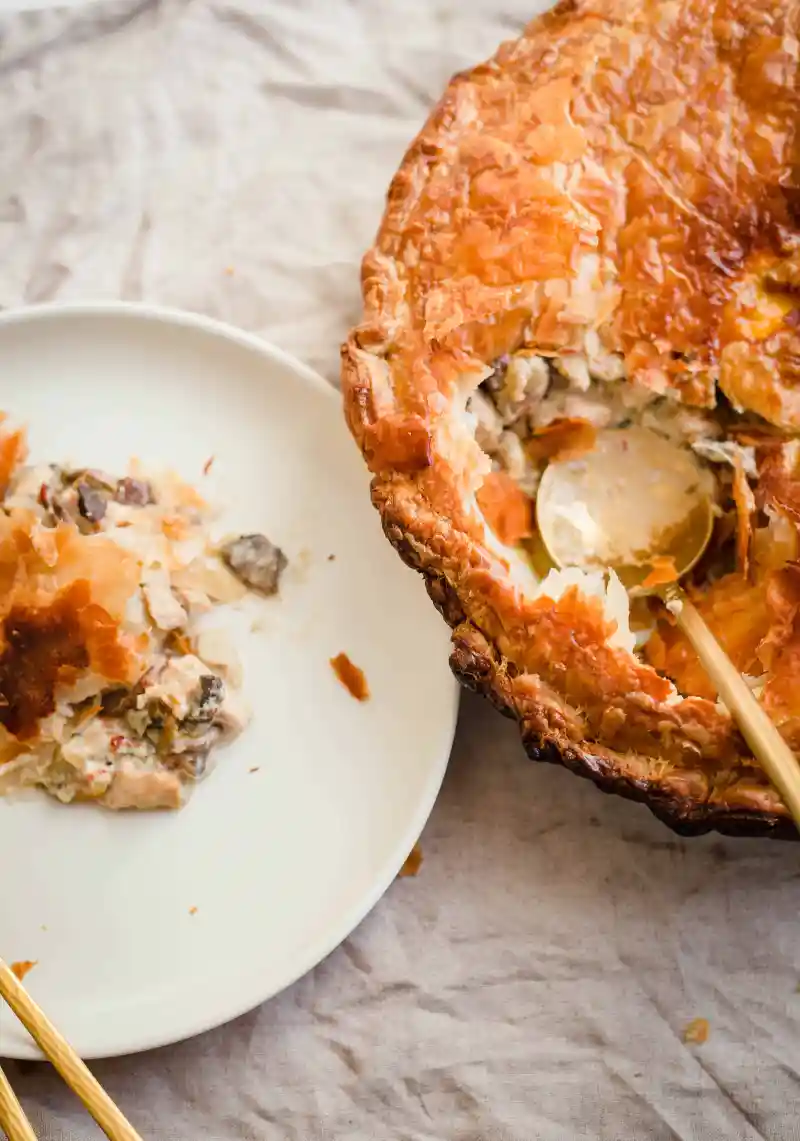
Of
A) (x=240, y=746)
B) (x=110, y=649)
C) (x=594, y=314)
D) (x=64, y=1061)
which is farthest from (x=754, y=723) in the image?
(x=64, y=1061)

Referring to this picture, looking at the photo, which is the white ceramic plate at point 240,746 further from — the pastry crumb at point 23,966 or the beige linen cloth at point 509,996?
the beige linen cloth at point 509,996

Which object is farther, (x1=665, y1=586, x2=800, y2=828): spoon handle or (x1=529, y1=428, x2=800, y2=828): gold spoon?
(x1=529, y1=428, x2=800, y2=828): gold spoon

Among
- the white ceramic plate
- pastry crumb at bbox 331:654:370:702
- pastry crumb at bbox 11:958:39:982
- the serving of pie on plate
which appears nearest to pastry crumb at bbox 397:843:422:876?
the white ceramic plate

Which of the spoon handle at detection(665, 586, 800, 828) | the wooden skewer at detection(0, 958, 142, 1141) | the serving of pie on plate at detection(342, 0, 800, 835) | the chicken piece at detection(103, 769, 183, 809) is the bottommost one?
the wooden skewer at detection(0, 958, 142, 1141)

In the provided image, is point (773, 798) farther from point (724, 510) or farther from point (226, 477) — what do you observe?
point (226, 477)

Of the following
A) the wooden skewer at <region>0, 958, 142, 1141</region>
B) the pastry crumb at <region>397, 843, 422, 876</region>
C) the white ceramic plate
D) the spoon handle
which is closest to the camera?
the spoon handle

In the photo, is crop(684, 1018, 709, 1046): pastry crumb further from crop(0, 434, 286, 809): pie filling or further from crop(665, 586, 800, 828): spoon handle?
crop(0, 434, 286, 809): pie filling

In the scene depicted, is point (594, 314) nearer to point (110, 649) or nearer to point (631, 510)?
point (631, 510)
